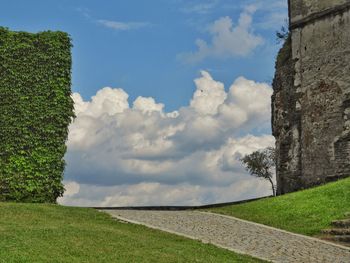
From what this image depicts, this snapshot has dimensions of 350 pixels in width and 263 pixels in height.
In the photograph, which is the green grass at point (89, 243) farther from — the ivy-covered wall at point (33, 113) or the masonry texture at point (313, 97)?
the masonry texture at point (313, 97)

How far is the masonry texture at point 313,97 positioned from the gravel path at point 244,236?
10.2 metres

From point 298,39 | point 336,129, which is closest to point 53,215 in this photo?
point 336,129

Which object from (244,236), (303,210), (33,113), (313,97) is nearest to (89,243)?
(244,236)

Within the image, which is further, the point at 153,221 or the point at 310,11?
the point at 310,11

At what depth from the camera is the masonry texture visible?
29047 millimetres

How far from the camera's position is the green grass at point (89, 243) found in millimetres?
12383

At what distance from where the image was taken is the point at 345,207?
20438 millimetres

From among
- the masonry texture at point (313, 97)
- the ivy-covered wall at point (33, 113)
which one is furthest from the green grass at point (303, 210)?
the ivy-covered wall at point (33, 113)

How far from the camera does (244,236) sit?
56.0 ft

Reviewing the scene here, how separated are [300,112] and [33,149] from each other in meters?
14.5

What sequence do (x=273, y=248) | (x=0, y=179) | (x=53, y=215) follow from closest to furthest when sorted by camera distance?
(x=273, y=248), (x=53, y=215), (x=0, y=179)

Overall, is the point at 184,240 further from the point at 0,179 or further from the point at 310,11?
the point at 310,11

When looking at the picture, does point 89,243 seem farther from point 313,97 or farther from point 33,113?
point 313,97

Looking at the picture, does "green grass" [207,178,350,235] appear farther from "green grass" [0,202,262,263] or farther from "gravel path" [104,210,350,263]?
"green grass" [0,202,262,263]
